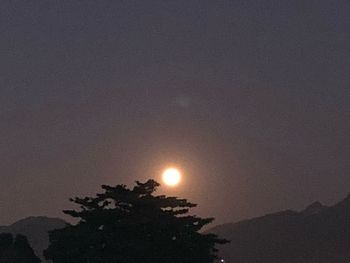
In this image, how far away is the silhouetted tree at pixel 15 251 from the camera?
55931 millimetres

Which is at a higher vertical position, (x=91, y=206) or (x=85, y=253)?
(x=91, y=206)

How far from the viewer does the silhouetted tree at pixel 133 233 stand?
167 ft

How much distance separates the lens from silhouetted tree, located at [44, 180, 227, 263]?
51000 mm

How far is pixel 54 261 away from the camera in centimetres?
5334

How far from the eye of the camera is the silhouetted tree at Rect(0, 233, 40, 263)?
2202 inches

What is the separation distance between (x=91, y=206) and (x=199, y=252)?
8197 millimetres

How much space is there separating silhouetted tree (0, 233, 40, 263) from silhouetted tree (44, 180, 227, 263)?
3345 millimetres

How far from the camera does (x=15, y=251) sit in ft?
185

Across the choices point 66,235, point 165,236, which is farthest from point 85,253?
point 165,236

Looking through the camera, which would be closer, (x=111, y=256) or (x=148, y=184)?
(x=111, y=256)

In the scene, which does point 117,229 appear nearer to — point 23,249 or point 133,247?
point 133,247

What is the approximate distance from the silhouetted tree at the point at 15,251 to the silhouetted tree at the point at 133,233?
132 inches

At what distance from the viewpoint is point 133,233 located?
2036 inches

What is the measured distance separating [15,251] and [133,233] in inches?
404
